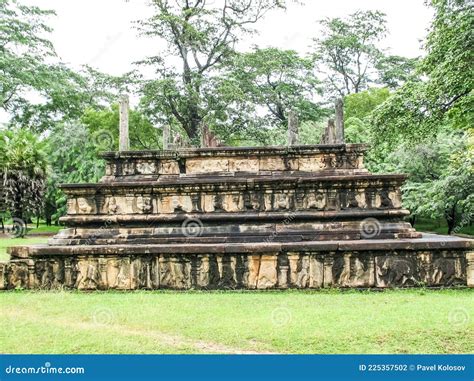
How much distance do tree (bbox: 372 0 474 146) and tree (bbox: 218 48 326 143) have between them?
955 centimetres

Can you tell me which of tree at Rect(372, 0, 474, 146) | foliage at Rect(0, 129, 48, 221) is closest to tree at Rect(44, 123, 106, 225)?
foliage at Rect(0, 129, 48, 221)

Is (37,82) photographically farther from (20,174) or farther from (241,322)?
(241,322)

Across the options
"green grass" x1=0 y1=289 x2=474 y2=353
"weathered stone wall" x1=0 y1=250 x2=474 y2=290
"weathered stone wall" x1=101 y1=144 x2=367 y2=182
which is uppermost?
"weathered stone wall" x1=101 y1=144 x2=367 y2=182

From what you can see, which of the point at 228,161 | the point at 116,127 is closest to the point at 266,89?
the point at 116,127

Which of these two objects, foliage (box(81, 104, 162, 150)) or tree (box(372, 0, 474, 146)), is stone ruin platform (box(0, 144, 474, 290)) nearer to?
tree (box(372, 0, 474, 146))

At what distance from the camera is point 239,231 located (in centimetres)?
945

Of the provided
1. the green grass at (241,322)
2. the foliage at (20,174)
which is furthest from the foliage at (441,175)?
the foliage at (20,174)

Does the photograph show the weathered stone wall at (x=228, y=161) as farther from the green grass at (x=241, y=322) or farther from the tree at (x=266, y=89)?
the tree at (x=266, y=89)

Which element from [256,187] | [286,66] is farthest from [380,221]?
[286,66]

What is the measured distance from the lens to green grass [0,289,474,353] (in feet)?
15.8

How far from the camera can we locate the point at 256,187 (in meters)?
9.58

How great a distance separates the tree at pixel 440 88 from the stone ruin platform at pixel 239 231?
477 cm

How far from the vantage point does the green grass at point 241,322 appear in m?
4.80

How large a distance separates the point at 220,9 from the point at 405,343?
24.8 metres
